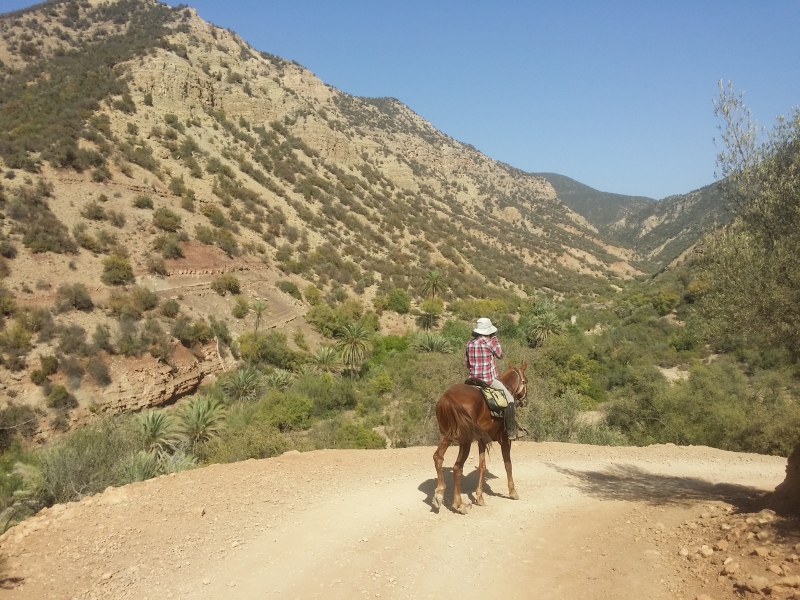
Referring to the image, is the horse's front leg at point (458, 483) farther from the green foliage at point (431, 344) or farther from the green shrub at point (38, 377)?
the green foliage at point (431, 344)

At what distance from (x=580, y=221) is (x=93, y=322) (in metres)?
137

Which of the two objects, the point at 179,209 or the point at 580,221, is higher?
the point at 580,221

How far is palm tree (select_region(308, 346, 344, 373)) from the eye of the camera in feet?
108

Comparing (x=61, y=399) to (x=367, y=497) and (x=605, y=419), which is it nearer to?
(x=367, y=497)

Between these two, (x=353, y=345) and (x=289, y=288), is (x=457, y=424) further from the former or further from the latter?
(x=289, y=288)

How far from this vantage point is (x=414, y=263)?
56.4 metres

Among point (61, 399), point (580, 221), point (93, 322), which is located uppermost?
point (580, 221)

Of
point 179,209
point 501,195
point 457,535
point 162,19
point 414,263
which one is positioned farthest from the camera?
point 501,195

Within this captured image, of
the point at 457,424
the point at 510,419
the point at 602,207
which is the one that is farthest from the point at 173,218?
the point at 602,207

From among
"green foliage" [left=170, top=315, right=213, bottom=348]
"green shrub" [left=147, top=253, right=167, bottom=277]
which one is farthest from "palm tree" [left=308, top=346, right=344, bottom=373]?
"green shrub" [left=147, top=253, right=167, bottom=277]

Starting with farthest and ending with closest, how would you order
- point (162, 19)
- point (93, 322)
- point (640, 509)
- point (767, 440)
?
point (162, 19) → point (93, 322) → point (767, 440) → point (640, 509)

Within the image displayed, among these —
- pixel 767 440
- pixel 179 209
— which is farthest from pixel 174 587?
pixel 179 209

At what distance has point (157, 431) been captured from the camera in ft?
56.0

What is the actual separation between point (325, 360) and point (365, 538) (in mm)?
26562
